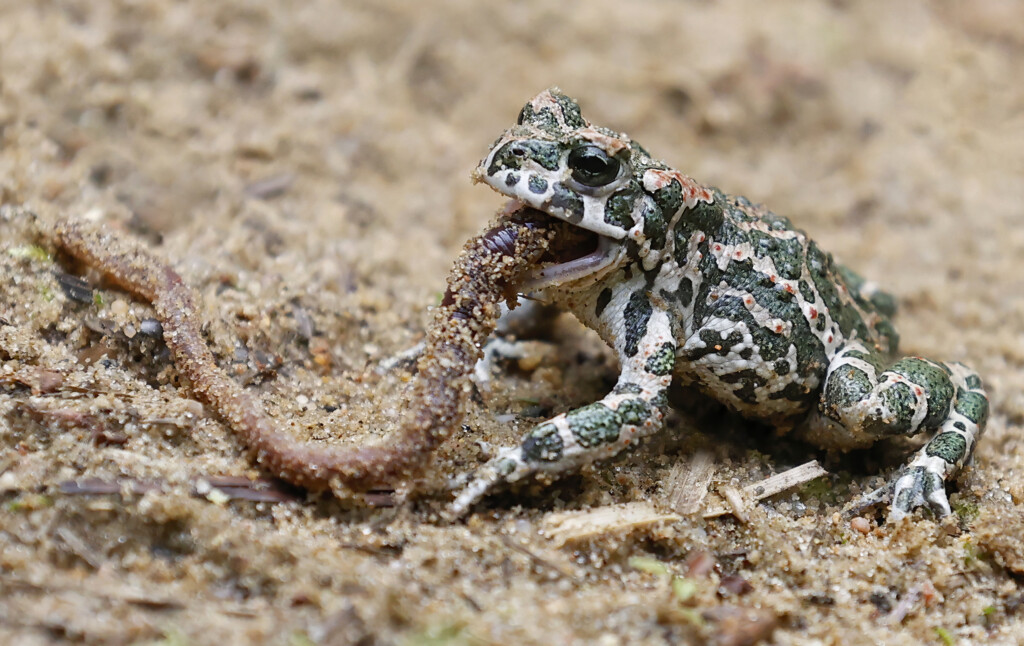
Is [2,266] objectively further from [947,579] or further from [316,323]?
[947,579]

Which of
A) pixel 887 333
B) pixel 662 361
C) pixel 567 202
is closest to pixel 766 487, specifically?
pixel 662 361

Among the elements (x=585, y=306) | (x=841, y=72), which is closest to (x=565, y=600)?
(x=585, y=306)

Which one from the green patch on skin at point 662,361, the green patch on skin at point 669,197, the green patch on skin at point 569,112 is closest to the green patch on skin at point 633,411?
the green patch on skin at point 662,361

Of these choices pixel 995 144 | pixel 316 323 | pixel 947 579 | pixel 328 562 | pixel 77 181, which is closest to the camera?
pixel 328 562

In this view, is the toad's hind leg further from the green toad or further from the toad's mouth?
the toad's mouth

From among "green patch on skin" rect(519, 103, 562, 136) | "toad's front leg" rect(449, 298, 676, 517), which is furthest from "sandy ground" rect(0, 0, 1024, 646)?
"green patch on skin" rect(519, 103, 562, 136)

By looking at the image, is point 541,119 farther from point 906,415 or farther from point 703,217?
point 906,415
